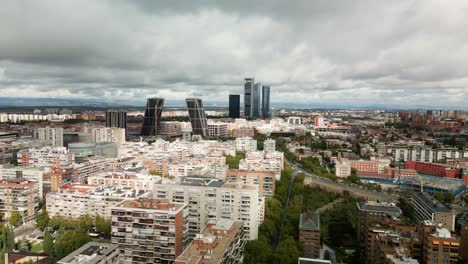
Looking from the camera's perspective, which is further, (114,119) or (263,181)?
(114,119)

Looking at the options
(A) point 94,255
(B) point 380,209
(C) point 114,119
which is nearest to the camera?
(A) point 94,255

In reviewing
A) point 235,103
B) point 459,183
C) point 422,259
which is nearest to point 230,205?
point 422,259

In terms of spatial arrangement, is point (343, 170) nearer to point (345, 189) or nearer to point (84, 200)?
point (345, 189)

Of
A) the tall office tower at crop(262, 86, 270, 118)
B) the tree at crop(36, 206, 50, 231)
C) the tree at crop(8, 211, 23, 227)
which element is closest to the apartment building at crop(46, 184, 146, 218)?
the tree at crop(36, 206, 50, 231)

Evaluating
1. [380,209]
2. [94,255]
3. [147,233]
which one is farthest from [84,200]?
[380,209]

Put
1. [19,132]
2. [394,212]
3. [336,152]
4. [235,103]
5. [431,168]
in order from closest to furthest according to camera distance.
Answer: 1. [394,212]
2. [431,168]
3. [336,152]
4. [19,132]
5. [235,103]

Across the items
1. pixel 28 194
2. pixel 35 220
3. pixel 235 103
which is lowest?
pixel 35 220

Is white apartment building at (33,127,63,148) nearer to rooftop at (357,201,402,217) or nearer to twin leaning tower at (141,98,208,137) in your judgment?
twin leaning tower at (141,98,208,137)

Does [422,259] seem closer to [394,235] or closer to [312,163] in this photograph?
[394,235]
